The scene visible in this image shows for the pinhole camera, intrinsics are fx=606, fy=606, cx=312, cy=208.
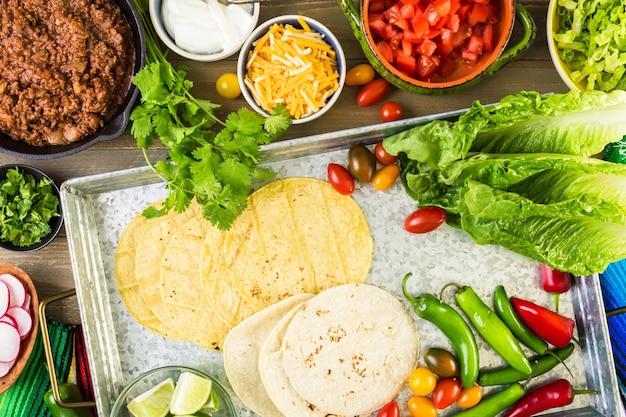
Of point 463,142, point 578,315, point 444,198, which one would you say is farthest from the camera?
point 578,315

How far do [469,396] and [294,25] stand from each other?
2.02 metres

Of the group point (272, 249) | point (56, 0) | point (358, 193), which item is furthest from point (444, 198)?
point (56, 0)

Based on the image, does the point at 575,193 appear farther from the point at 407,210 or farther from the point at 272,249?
the point at 272,249

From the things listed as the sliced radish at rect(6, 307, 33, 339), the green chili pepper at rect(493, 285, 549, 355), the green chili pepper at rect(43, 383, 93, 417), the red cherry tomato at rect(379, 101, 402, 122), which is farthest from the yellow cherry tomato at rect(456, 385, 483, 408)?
the sliced radish at rect(6, 307, 33, 339)

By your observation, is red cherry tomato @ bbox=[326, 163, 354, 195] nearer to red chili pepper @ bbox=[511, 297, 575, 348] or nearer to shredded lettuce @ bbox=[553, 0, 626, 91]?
red chili pepper @ bbox=[511, 297, 575, 348]

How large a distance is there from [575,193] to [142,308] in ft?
6.85

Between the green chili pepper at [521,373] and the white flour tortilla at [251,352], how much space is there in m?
0.98

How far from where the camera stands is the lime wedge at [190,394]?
2707mm

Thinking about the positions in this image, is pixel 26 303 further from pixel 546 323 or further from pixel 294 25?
pixel 546 323

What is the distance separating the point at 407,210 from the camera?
3053mm

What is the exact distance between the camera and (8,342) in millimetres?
2918

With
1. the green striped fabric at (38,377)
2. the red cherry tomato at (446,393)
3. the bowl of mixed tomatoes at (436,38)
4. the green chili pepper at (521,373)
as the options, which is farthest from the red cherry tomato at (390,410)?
the green striped fabric at (38,377)

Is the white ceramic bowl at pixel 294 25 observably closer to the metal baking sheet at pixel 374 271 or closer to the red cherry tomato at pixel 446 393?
the metal baking sheet at pixel 374 271

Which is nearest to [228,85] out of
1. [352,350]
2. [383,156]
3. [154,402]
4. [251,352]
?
[383,156]
